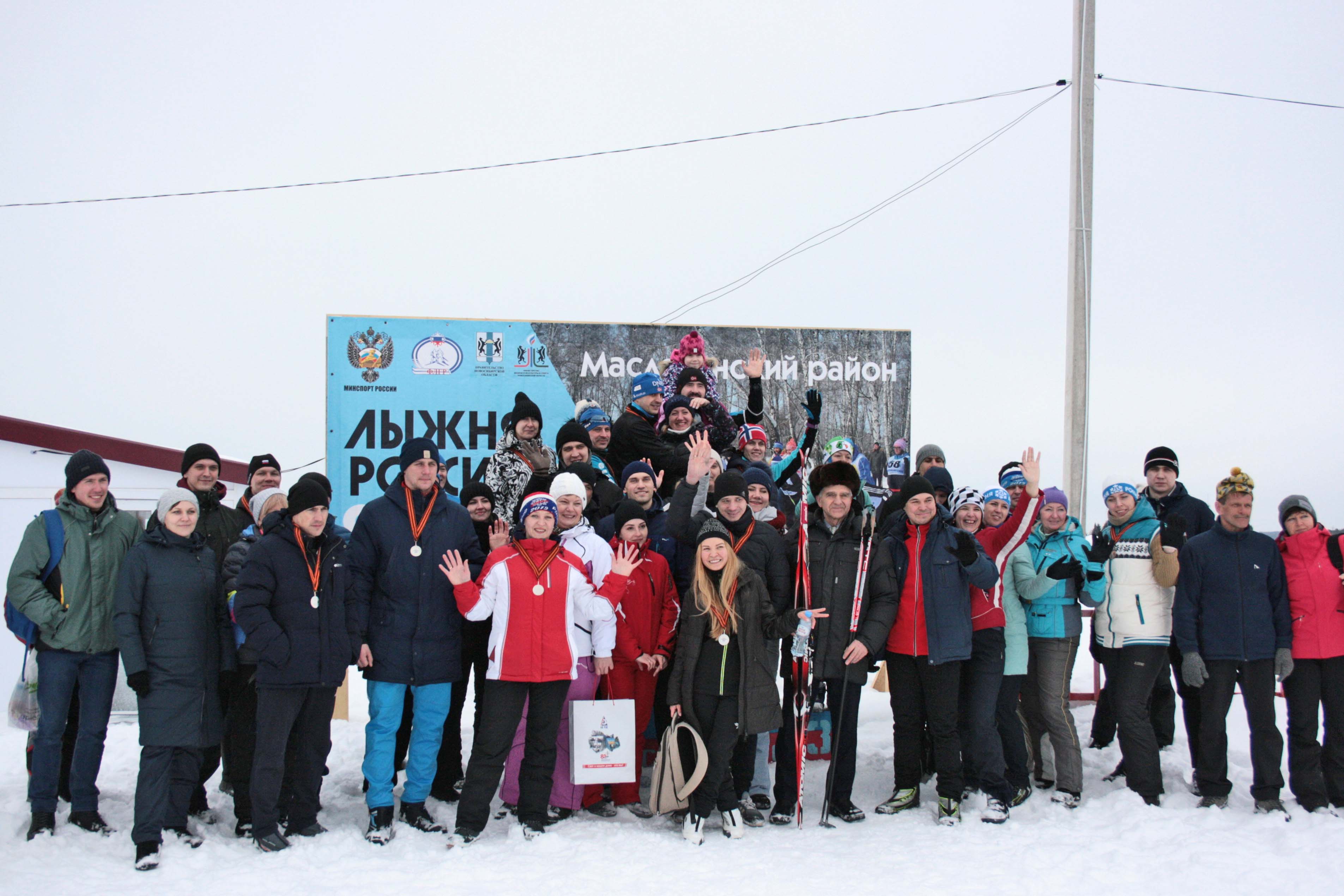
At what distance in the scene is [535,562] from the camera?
4848 mm

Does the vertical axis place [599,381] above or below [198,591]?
above

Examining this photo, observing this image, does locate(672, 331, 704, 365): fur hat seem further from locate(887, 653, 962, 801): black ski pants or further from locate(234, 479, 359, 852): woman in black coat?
locate(234, 479, 359, 852): woman in black coat

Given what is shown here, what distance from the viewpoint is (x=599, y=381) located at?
9039mm

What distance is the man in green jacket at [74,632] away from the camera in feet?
15.1

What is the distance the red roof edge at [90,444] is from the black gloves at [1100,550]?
19.5 feet

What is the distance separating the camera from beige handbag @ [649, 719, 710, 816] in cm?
485

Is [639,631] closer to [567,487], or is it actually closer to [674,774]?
[674,774]

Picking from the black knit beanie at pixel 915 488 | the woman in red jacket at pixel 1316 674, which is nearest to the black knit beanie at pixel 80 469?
the black knit beanie at pixel 915 488

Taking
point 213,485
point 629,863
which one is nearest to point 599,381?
point 213,485

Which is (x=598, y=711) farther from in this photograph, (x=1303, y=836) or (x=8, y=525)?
(x=8, y=525)

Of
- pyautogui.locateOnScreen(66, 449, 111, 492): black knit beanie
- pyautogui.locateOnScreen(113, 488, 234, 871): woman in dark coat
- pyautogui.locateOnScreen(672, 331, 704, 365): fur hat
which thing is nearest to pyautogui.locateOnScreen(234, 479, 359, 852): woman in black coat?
pyautogui.locateOnScreen(113, 488, 234, 871): woman in dark coat

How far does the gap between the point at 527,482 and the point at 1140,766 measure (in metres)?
4.06

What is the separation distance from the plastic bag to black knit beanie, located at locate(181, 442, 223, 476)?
1.18 metres

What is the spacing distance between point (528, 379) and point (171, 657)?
4.80 meters
